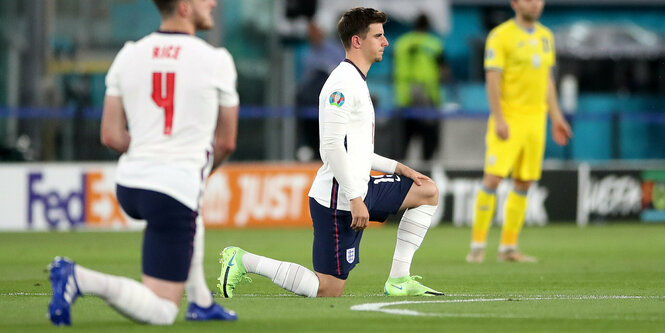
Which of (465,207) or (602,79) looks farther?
(602,79)

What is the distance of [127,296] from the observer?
224 inches

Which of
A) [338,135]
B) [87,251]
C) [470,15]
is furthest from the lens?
[470,15]

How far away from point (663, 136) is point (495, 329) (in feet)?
42.9

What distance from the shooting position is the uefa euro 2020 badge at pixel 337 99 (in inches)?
290

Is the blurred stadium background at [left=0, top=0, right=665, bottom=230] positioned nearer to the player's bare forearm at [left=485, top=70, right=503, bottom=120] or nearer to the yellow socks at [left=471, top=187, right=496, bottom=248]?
the yellow socks at [left=471, top=187, right=496, bottom=248]

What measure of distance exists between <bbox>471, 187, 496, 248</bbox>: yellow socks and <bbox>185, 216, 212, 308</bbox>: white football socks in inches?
207

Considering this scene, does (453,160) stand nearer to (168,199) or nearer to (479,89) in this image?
(479,89)

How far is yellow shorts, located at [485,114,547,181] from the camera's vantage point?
11.0 m

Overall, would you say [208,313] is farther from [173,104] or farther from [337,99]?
[337,99]

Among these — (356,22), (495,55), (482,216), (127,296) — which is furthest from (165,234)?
(495,55)

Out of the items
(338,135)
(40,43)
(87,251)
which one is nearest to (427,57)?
(40,43)

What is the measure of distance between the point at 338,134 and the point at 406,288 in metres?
1.08

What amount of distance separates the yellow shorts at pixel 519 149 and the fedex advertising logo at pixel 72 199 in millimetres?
6592

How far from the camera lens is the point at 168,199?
227 inches
